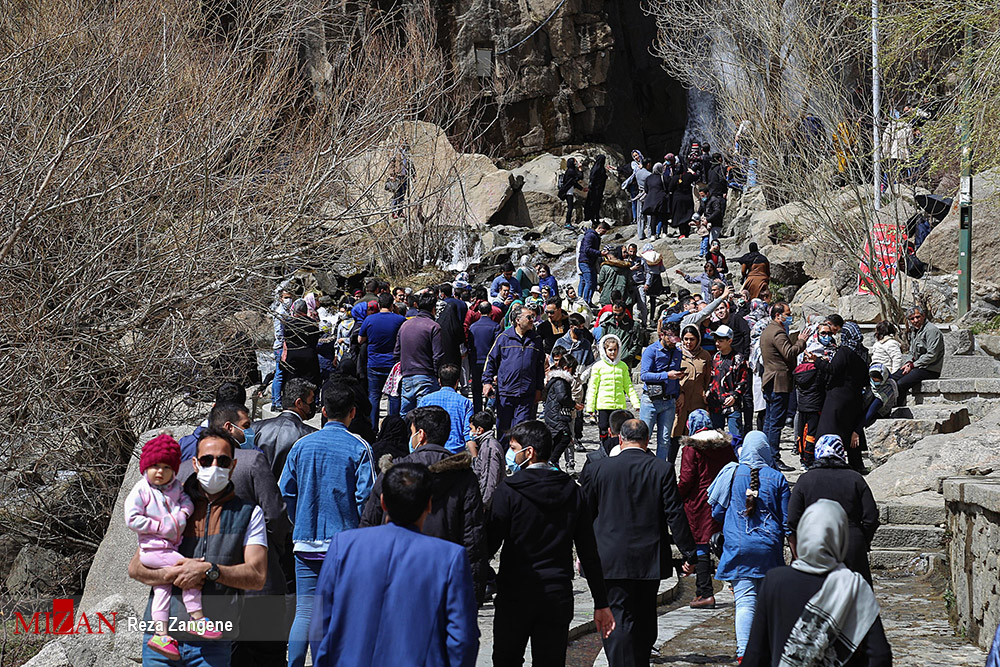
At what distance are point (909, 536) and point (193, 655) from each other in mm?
7181

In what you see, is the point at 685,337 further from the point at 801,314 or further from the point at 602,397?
the point at 801,314

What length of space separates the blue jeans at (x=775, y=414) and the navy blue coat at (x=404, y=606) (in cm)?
914

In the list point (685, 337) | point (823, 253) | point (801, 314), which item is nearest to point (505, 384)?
point (685, 337)

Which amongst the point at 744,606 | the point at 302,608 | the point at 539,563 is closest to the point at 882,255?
the point at 744,606

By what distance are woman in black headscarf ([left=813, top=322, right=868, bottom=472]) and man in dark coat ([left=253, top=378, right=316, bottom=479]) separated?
253 inches

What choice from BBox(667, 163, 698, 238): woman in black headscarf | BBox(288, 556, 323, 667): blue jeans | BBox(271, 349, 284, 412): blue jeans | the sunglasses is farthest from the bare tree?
BBox(667, 163, 698, 238): woman in black headscarf

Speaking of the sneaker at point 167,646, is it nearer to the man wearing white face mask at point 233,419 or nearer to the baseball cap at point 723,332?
the man wearing white face mask at point 233,419

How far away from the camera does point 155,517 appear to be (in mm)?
4578

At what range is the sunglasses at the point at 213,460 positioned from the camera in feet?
15.8

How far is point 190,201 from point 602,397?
19.5 feet

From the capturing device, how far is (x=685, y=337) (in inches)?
455

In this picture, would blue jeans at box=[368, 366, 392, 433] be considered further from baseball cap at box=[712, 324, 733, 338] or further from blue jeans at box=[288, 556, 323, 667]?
blue jeans at box=[288, 556, 323, 667]

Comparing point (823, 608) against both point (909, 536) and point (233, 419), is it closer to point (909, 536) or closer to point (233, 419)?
point (233, 419)

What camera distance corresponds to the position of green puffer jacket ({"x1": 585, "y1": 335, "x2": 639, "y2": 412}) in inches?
449
